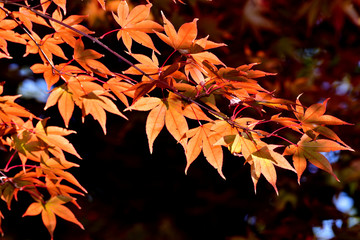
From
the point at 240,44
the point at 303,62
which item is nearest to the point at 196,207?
the point at 240,44

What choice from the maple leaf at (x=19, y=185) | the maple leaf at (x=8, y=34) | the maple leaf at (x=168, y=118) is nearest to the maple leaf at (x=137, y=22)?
the maple leaf at (x=168, y=118)

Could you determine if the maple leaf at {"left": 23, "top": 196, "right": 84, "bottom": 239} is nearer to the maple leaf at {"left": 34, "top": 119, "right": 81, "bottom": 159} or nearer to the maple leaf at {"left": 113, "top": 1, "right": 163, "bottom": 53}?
the maple leaf at {"left": 34, "top": 119, "right": 81, "bottom": 159}

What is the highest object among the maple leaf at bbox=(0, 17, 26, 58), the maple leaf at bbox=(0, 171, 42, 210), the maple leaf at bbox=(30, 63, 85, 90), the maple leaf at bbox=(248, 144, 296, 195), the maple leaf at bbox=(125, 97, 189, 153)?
the maple leaf at bbox=(0, 17, 26, 58)

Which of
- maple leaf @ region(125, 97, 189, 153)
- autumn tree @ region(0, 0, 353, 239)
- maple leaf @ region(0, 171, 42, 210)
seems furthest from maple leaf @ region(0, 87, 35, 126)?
maple leaf @ region(125, 97, 189, 153)

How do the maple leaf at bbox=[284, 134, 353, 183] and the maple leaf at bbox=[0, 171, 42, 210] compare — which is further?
the maple leaf at bbox=[0, 171, 42, 210]

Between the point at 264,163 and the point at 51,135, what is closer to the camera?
the point at 264,163

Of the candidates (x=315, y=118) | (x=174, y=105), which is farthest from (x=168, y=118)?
(x=315, y=118)

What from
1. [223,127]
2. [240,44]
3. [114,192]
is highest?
[223,127]

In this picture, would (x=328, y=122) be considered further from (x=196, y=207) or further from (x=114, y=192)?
(x=114, y=192)

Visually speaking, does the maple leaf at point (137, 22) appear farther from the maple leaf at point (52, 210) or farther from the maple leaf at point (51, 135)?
the maple leaf at point (52, 210)

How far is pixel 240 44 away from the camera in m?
2.25

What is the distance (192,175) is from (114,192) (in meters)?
0.51

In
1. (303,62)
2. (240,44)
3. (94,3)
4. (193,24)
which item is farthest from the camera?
(303,62)

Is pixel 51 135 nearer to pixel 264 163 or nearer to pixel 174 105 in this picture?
pixel 174 105
